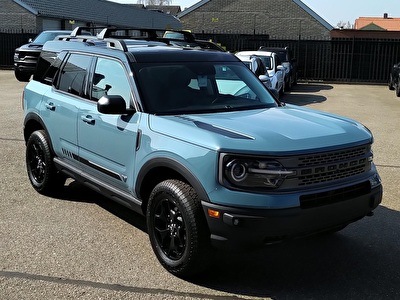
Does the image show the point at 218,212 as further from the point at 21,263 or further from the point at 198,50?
the point at 198,50

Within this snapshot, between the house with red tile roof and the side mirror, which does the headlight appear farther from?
the house with red tile roof

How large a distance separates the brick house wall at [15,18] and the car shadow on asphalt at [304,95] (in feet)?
66.4

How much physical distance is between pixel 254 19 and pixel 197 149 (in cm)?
3925

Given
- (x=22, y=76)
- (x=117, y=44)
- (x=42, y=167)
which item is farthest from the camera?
(x=22, y=76)

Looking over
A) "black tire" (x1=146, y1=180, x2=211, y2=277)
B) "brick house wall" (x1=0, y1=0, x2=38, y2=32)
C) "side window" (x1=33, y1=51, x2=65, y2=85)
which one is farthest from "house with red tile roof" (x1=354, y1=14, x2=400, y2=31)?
"black tire" (x1=146, y1=180, x2=211, y2=277)

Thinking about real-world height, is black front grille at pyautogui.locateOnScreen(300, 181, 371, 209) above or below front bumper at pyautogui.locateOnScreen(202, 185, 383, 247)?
above

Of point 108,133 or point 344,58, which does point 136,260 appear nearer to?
point 108,133

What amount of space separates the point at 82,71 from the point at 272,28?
37689mm

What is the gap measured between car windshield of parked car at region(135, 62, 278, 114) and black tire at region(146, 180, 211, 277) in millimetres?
817

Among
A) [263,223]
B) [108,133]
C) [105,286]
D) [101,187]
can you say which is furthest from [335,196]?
[101,187]

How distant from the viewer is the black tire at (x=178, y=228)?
12.0 ft

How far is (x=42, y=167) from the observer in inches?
236

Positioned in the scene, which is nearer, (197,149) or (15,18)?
(197,149)

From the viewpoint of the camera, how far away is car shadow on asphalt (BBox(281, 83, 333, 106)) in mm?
16969
